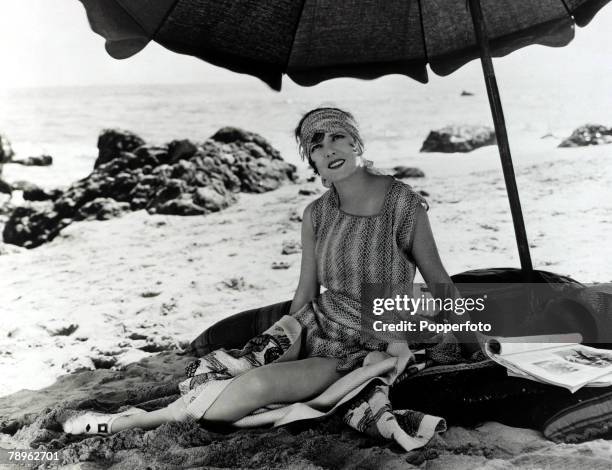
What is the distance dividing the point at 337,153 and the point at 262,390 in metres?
1.07

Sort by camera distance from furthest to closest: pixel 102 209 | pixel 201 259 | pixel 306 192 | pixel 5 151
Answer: pixel 306 192, pixel 5 151, pixel 102 209, pixel 201 259

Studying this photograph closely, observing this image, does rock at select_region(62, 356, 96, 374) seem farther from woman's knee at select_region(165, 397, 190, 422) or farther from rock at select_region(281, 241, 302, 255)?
rock at select_region(281, 241, 302, 255)

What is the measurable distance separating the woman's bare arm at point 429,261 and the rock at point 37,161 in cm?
561

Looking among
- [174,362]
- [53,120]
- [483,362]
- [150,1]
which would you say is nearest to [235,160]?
[53,120]

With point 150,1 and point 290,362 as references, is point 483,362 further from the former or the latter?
point 150,1

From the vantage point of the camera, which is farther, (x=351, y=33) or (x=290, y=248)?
(x=290, y=248)

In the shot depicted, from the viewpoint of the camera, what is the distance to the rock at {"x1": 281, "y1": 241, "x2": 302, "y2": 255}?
622 cm

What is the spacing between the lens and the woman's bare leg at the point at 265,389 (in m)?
2.52

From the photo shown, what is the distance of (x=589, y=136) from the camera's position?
743cm

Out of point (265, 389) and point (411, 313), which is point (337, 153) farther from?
point (265, 389)

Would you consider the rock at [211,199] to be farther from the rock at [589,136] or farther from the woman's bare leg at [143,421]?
the woman's bare leg at [143,421]

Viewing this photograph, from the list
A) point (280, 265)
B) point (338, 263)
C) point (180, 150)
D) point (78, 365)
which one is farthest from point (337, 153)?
point (180, 150)

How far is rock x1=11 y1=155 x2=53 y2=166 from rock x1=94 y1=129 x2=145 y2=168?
50cm

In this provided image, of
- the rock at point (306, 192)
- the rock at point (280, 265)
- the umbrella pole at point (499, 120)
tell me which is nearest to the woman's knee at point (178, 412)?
the umbrella pole at point (499, 120)
